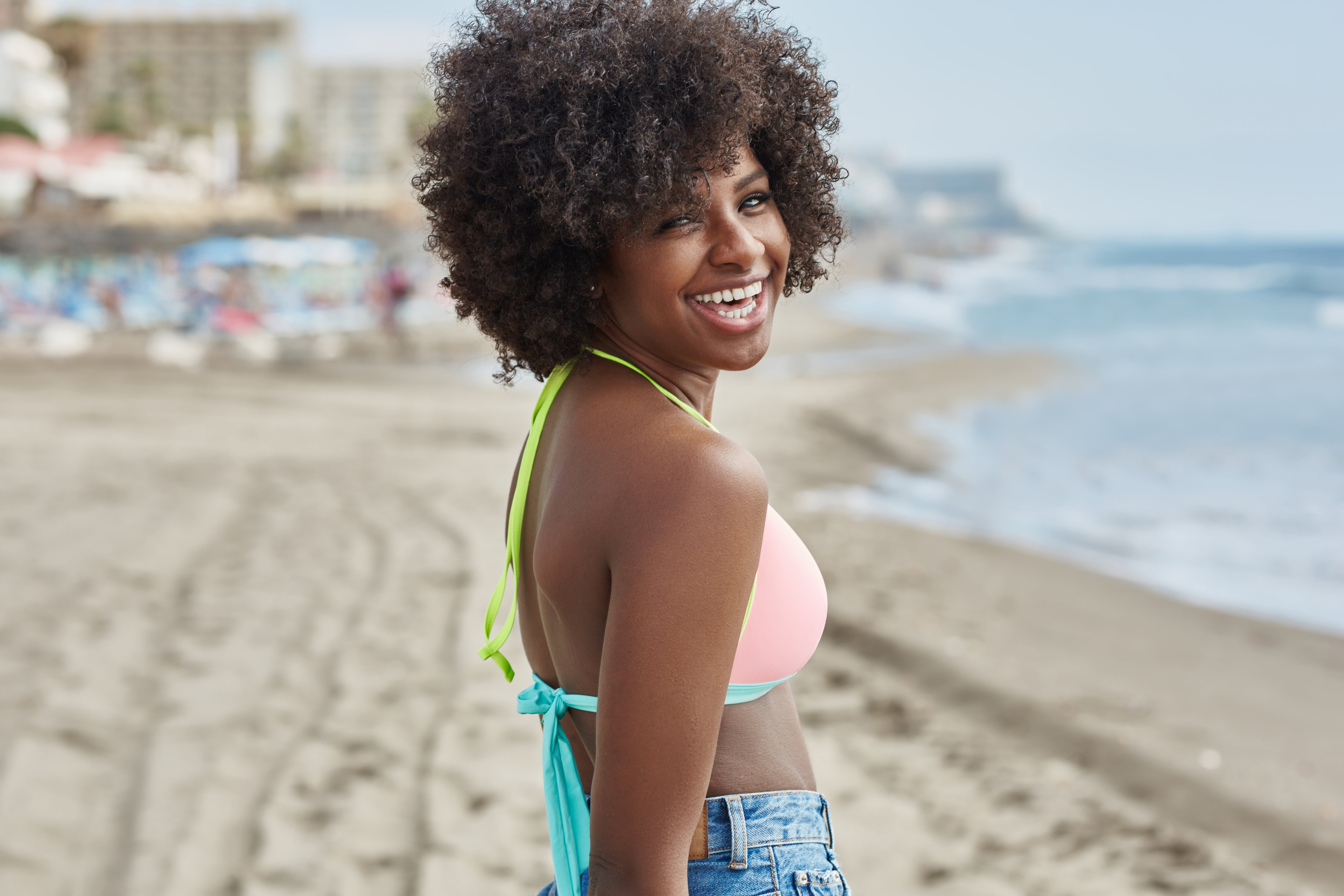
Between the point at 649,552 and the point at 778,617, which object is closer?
the point at 649,552

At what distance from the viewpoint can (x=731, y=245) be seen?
1.27m

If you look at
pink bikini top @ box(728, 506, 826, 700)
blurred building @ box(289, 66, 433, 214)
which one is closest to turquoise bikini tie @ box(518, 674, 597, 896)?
pink bikini top @ box(728, 506, 826, 700)

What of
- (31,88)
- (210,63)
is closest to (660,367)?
(31,88)

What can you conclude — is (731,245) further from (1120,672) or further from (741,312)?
(1120,672)

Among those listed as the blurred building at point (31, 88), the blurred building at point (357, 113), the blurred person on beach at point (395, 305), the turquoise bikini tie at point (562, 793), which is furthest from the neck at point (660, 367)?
the blurred building at point (357, 113)

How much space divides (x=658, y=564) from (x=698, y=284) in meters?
0.38

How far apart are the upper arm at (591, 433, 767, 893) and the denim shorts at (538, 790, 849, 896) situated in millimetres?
108

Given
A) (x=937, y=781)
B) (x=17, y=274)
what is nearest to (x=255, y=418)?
(x=937, y=781)

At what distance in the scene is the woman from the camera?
1.06 metres

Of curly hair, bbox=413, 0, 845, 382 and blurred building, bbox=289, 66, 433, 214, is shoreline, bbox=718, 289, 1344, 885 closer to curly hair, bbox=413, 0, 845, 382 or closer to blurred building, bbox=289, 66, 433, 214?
curly hair, bbox=413, 0, 845, 382

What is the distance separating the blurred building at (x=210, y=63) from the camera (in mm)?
127062

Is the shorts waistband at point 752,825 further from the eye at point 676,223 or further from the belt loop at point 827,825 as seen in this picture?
the eye at point 676,223

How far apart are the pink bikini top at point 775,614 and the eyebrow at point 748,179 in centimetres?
25

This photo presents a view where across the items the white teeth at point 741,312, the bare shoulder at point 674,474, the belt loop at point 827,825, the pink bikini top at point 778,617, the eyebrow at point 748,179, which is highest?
the eyebrow at point 748,179
